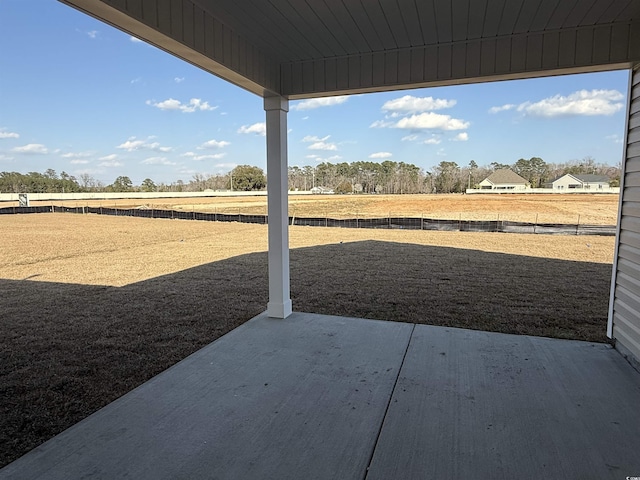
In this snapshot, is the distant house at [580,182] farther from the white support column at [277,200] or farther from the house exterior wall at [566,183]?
the white support column at [277,200]

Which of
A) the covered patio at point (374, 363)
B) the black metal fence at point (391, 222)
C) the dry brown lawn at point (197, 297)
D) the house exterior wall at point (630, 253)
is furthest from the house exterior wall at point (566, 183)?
the covered patio at point (374, 363)

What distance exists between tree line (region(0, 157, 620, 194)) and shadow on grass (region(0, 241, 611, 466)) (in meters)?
10.6

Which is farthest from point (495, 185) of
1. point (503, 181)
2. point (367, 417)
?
point (367, 417)

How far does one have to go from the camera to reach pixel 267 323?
12.2ft

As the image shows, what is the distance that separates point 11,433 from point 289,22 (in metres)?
2.86

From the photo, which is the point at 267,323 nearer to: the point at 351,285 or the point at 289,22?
the point at 351,285

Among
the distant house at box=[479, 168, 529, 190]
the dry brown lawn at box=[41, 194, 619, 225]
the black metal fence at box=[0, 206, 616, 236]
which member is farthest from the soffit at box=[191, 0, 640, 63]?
the distant house at box=[479, 168, 529, 190]

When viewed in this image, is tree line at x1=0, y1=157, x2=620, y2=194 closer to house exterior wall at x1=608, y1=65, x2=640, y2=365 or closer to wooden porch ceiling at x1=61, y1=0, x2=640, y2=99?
wooden porch ceiling at x1=61, y1=0, x2=640, y2=99

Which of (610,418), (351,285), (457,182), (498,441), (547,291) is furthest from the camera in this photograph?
(457,182)

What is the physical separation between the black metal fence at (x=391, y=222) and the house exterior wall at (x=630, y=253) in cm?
1006

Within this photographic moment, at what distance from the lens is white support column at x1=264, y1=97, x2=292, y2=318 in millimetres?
3594

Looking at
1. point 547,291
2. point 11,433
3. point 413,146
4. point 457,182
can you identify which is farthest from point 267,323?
point 413,146

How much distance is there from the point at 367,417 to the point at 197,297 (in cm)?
347

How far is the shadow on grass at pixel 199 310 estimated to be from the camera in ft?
8.16
